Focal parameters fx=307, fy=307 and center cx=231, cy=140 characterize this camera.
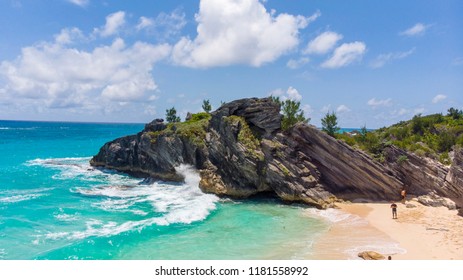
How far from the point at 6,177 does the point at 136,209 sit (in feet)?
104

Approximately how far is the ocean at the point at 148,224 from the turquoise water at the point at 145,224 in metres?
0.07

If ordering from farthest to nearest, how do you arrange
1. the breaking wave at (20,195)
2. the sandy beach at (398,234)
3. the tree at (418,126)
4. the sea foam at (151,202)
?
the tree at (418,126)
the breaking wave at (20,195)
the sea foam at (151,202)
the sandy beach at (398,234)

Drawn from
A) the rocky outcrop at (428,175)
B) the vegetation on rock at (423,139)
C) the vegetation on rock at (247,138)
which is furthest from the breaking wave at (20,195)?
the rocky outcrop at (428,175)

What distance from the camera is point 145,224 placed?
92.2 ft

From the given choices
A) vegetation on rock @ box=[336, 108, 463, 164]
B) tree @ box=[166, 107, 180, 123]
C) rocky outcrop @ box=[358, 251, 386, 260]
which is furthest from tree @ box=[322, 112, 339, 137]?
tree @ box=[166, 107, 180, 123]

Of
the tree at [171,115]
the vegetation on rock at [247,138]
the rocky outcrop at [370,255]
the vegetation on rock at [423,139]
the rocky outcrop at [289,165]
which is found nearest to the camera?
the rocky outcrop at [370,255]

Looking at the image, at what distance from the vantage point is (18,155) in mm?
78500

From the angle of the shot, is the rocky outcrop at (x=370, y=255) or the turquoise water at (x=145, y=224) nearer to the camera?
the rocky outcrop at (x=370, y=255)

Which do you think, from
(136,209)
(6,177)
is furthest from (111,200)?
(6,177)

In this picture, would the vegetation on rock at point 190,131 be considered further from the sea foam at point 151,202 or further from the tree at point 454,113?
the tree at point 454,113

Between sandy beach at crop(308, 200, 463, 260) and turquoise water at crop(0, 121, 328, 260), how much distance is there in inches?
72.6

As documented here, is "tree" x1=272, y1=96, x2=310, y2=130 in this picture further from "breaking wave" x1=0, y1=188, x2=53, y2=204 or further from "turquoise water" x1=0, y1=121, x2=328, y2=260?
"breaking wave" x1=0, y1=188, x2=53, y2=204

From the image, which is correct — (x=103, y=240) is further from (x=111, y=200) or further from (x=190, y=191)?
(x=190, y=191)

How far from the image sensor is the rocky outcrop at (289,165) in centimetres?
3284
